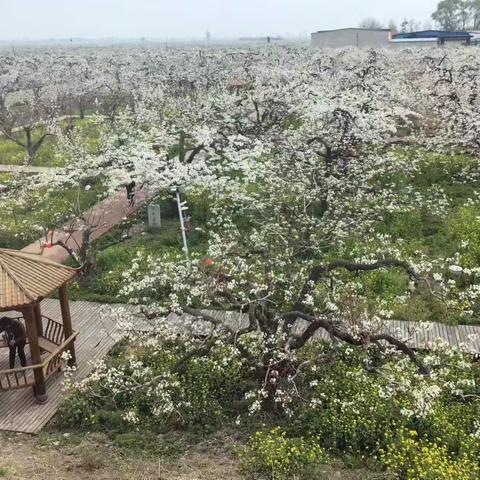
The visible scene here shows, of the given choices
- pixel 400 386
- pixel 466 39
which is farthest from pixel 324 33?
pixel 400 386

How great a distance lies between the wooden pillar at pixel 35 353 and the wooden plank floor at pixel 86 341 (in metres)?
0.18

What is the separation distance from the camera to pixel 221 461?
909cm

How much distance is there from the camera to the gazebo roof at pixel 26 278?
1002 cm

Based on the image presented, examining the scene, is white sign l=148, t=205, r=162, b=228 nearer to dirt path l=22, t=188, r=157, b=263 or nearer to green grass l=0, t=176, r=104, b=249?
dirt path l=22, t=188, r=157, b=263

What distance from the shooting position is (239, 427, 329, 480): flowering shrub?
28.1ft

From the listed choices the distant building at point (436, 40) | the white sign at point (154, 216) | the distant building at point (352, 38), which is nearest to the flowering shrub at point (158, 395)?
the white sign at point (154, 216)

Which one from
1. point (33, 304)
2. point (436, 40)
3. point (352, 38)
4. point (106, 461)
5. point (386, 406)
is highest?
point (352, 38)

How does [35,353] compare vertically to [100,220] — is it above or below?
below

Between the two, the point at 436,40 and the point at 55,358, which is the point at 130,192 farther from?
the point at 436,40

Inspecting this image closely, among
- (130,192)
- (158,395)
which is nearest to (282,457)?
(158,395)

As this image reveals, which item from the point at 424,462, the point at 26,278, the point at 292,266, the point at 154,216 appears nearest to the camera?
the point at 424,462

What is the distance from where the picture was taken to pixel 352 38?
65.6 metres

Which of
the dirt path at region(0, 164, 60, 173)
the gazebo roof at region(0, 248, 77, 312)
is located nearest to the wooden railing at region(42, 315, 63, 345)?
the gazebo roof at region(0, 248, 77, 312)

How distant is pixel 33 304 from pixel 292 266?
559 centimetres
